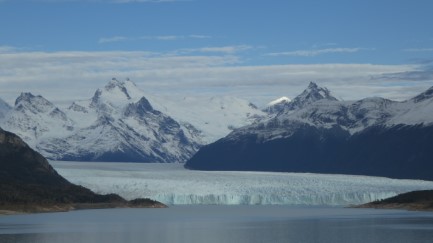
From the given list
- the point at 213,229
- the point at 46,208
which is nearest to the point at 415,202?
the point at 46,208

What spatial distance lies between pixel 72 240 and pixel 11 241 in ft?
20.2

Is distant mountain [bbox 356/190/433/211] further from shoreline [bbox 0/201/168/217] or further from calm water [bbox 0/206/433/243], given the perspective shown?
shoreline [bbox 0/201/168/217]

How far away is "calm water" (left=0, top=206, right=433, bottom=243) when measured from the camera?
108500 millimetres

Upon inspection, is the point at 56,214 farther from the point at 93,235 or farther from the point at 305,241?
the point at 305,241

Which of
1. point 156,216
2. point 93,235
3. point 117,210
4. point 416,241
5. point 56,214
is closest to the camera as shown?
point 416,241

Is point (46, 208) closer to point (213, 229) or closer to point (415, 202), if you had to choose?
point (213, 229)

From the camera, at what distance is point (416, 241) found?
101812 millimetres

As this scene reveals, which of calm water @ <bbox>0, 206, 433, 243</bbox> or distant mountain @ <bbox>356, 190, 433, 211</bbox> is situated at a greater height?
distant mountain @ <bbox>356, 190, 433, 211</bbox>

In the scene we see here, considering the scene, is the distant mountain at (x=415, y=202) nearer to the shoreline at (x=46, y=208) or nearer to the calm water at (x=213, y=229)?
the calm water at (x=213, y=229)

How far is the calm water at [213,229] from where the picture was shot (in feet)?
356

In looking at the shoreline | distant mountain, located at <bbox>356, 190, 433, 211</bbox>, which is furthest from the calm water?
distant mountain, located at <bbox>356, 190, 433, 211</bbox>

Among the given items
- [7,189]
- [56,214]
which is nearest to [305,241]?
[56,214]

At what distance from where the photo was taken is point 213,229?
416 ft

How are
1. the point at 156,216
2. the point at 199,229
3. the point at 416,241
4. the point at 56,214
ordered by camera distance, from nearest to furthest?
the point at 416,241 → the point at 199,229 → the point at 156,216 → the point at 56,214
